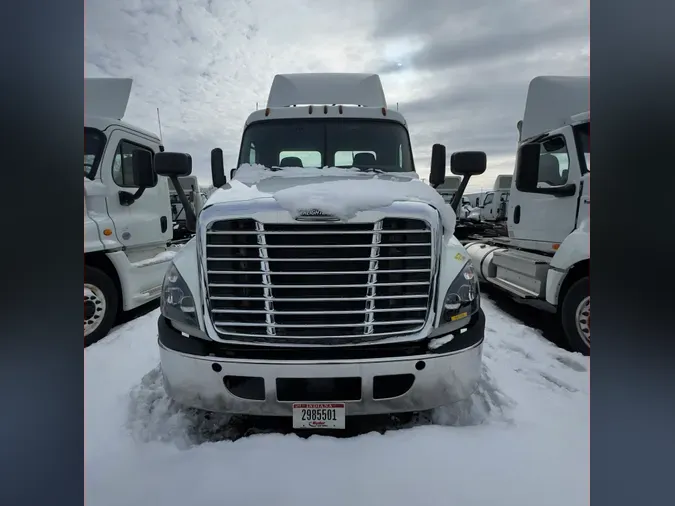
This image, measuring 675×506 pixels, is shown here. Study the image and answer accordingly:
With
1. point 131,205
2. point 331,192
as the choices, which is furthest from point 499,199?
point 331,192

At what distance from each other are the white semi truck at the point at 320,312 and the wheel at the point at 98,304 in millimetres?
2536

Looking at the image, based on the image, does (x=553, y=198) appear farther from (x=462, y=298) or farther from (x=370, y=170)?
(x=462, y=298)

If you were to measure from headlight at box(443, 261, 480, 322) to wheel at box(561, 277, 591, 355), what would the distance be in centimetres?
219

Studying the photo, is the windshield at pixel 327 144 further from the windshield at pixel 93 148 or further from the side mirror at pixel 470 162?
the windshield at pixel 93 148

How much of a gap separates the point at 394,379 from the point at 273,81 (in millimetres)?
4456

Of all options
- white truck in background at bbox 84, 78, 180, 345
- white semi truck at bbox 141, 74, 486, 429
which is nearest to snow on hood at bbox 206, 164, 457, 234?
white semi truck at bbox 141, 74, 486, 429

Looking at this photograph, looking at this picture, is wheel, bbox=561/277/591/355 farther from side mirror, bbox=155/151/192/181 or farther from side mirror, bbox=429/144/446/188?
side mirror, bbox=155/151/192/181

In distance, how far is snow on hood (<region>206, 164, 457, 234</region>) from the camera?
235 cm

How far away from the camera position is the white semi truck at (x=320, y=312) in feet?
7.52

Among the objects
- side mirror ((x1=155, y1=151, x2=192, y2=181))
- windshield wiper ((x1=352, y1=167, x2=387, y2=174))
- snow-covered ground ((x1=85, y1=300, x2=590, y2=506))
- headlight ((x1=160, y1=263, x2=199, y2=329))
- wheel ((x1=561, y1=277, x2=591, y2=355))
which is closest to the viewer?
snow-covered ground ((x1=85, y1=300, x2=590, y2=506))

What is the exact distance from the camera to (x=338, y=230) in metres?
2.35

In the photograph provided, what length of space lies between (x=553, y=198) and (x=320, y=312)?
4.15 metres
